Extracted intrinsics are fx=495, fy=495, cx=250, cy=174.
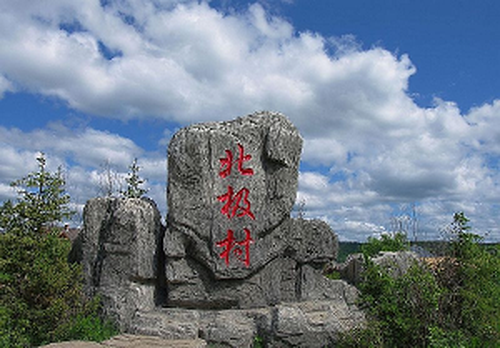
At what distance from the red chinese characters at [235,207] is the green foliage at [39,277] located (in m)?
2.25

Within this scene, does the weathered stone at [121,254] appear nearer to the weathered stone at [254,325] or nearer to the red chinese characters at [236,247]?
the weathered stone at [254,325]

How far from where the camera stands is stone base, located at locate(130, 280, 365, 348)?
23.8 feet

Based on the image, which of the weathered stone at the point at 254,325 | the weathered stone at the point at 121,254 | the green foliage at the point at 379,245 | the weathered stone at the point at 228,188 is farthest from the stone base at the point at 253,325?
the green foliage at the point at 379,245

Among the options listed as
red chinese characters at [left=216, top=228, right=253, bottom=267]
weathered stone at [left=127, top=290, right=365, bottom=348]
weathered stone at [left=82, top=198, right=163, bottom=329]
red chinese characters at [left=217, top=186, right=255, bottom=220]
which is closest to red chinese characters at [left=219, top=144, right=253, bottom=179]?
red chinese characters at [left=217, top=186, right=255, bottom=220]

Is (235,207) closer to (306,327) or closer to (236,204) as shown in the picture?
(236,204)

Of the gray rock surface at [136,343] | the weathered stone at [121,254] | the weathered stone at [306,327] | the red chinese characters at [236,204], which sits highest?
the red chinese characters at [236,204]

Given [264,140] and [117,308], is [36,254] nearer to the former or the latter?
[117,308]

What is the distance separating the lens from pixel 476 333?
6.13 meters

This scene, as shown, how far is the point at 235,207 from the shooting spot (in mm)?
8156

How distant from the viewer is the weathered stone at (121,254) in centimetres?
777

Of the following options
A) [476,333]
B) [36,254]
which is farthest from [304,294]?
[36,254]

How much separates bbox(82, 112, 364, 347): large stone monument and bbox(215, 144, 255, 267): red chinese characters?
0.05 ft

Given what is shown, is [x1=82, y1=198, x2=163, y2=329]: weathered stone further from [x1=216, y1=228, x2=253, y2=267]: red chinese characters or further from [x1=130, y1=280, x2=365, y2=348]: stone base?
[x1=216, y1=228, x2=253, y2=267]: red chinese characters

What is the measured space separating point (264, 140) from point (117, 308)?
3591mm
